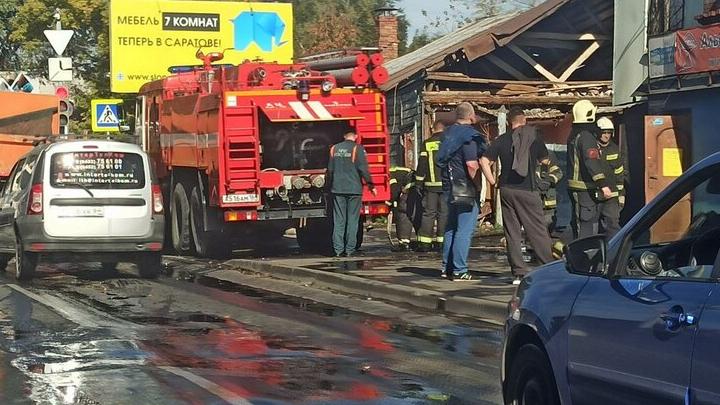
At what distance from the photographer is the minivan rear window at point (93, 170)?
15.3 metres

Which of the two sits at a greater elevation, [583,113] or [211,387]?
[583,113]

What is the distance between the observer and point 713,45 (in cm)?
1678

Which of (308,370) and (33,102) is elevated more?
(33,102)

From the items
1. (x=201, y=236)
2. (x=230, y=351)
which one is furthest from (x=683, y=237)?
(x=201, y=236)

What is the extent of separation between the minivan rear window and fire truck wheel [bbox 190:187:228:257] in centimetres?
294

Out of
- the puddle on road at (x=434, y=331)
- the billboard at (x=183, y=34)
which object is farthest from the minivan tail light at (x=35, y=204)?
the billboard at (x=183, y=34)

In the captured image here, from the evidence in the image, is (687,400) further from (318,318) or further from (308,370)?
(318,318)

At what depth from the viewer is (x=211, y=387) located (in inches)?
317

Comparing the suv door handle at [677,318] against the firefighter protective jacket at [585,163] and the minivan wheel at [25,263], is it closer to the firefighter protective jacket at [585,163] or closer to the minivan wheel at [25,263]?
the firefighter protective jacket at [585,163]

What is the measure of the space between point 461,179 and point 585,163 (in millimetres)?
1411

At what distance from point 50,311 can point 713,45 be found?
31.3 feet

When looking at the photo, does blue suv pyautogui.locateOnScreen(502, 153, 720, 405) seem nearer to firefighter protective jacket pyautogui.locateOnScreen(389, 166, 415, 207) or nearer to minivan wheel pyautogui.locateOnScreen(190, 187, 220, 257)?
firefighter protective jacket pyautogui.locateOnScreen(389, 166, 415, 207)

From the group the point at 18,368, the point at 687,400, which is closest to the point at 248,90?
the point at 18,368

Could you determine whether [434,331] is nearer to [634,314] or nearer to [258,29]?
[634,314]
